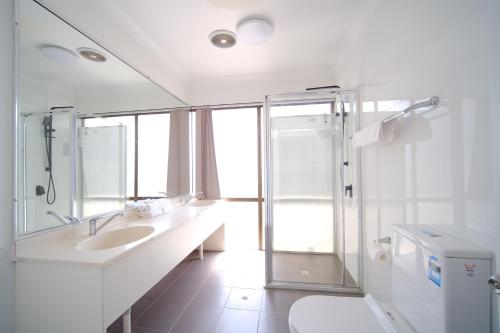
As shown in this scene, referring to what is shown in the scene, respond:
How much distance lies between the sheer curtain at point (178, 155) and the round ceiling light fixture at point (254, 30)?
54.0 inches

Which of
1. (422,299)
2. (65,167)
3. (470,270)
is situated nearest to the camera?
(470,270)

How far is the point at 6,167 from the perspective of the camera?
107 centimetres

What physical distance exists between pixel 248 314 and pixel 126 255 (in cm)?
121

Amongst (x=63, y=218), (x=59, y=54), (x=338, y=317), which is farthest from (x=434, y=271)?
(x=59, y=54)

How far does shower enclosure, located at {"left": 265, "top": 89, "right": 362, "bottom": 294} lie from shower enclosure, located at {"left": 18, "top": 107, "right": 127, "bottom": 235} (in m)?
1.52

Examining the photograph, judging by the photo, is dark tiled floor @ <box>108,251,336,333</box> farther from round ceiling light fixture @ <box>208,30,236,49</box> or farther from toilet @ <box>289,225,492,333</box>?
round ceiling light fixture @ <box>208,30,236,49</box>

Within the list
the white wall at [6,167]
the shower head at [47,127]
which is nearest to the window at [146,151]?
the shower head at [47,127]

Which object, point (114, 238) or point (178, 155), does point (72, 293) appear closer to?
point (114, 238)

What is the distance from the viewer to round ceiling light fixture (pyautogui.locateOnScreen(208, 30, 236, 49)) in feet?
6.55

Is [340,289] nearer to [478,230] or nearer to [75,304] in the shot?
[478,230]

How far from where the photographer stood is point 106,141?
1735 millimetres

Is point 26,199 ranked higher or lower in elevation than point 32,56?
lower

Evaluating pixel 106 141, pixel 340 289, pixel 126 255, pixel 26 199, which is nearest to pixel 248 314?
pixel 340 289

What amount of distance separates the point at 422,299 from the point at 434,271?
0.59 ft
